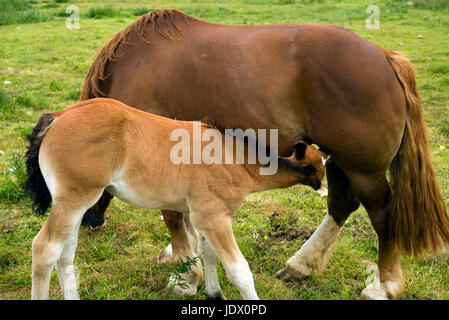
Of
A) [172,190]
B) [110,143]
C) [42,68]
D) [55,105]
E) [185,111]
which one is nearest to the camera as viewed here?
[110,143]

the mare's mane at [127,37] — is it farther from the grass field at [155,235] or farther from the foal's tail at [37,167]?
the grass field at [155,235]

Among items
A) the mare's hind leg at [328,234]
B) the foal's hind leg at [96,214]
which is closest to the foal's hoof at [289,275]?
the mare's hind leg at [328,234]

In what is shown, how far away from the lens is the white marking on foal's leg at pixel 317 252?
12.6ft

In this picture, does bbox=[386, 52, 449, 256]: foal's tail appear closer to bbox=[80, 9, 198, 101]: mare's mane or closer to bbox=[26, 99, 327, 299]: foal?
bbox=[26, 99, 327, 299]: foal

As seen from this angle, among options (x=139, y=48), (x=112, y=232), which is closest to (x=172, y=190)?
(x=139, y=48)

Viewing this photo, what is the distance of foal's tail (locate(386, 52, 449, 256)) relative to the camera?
3.31 metres

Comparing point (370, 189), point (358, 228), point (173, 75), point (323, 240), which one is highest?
point (173, 75)

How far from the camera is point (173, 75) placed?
336 cm

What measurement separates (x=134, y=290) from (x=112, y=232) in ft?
3.28

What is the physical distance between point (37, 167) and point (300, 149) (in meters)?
1.66

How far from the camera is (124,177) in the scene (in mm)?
2840

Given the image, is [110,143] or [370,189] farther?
[370,189]

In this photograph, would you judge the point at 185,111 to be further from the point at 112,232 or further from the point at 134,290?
the point at 112,232

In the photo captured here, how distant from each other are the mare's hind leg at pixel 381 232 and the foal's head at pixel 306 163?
288 mm
